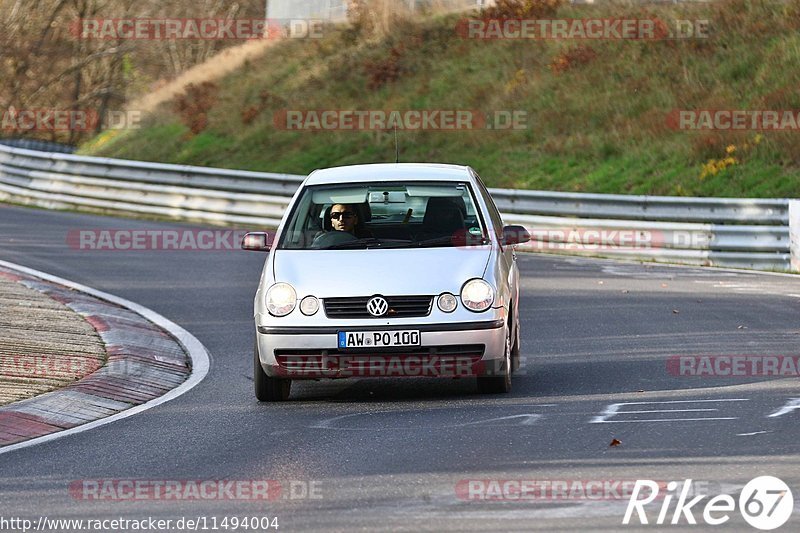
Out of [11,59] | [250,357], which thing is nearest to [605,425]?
[250,357]

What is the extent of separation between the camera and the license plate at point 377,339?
383 inches

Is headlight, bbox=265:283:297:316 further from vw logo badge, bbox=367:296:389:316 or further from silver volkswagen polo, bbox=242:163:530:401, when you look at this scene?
vw logo badge, bbox=367:296:389:316

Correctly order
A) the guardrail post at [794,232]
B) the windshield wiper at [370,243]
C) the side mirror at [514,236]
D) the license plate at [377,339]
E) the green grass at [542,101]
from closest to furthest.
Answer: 1. the license plate at [377,339]
2. the windshield wiper at [370,243]
3. the side mirror at [514,236]
4. the guardrail post at [794,232]
5. the green grass at [542,101]

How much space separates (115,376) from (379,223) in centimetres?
235

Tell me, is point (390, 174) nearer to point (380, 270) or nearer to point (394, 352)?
point (380, 270)

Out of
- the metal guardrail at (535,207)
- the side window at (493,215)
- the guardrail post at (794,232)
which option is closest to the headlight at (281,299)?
the side window at (493,215)

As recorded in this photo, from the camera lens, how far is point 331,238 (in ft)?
35.3

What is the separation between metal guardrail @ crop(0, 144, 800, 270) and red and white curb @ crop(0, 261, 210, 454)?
867cm

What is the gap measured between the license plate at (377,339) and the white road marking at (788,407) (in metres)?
2.31

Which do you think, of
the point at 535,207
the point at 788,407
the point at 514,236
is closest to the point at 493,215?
the point at 514,236

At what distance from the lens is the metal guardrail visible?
2053 centimetres

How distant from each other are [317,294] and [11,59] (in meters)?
42.2

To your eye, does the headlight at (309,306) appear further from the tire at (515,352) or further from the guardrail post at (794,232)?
the guardrail post at (794,232)

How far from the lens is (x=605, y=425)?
8852 millimetres
